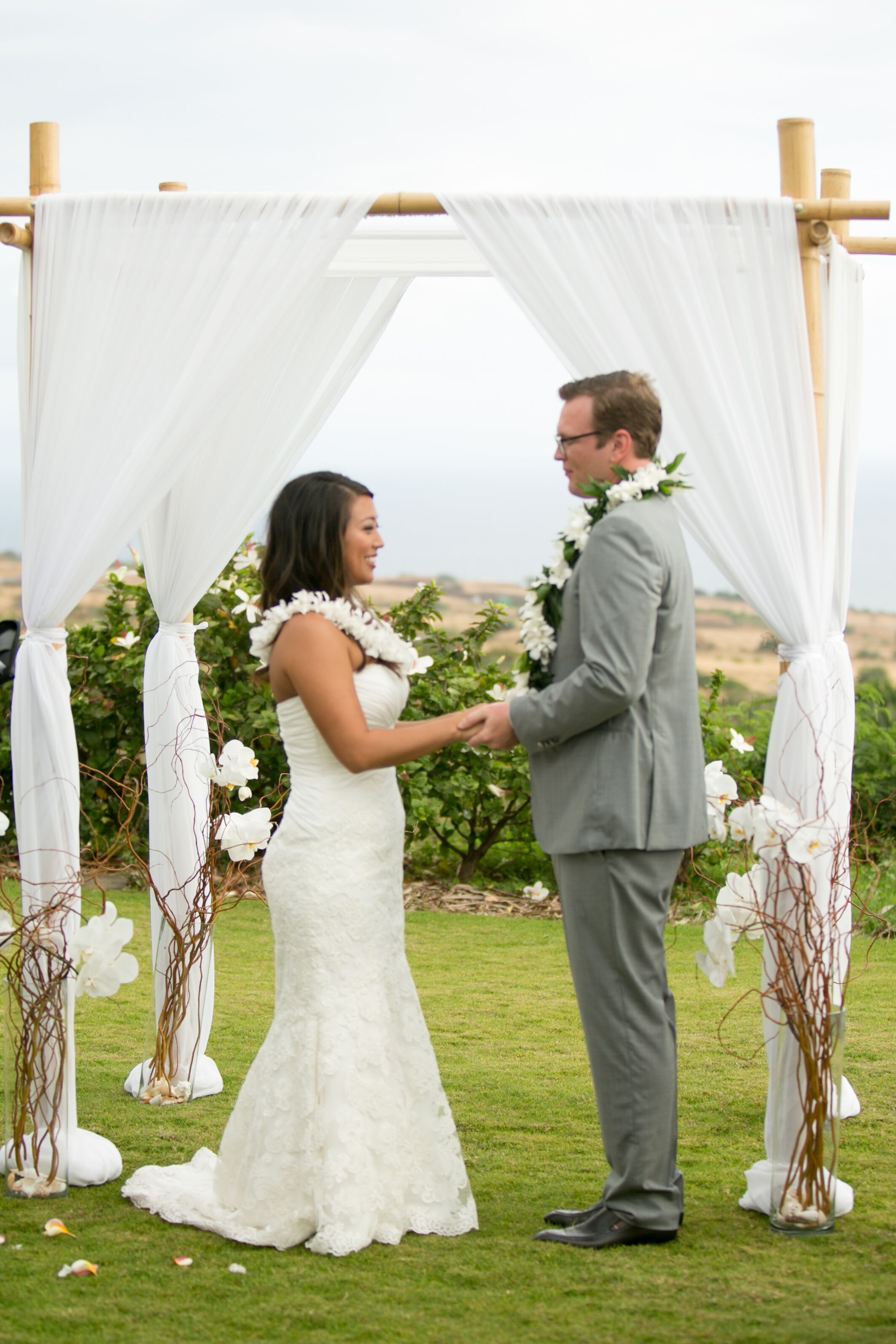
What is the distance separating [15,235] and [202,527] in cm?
96

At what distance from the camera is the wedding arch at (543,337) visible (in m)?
3.34

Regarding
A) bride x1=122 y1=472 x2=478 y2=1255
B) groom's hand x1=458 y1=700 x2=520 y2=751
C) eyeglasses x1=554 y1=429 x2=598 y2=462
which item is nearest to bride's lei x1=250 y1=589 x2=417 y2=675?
bride x1=122 y1=472 x2=478 y2=1255

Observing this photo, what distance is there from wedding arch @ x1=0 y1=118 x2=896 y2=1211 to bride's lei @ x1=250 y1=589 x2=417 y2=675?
63 cm

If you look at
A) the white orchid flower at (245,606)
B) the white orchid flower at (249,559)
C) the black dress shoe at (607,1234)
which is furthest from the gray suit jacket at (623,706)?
the white orchid flower at (249,559)

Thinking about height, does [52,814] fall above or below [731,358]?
below

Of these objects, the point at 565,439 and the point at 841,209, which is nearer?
the point at 565,439

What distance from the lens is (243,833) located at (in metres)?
4.14

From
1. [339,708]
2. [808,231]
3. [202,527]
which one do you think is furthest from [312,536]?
[808,231]

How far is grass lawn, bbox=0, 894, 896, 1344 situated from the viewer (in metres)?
2.66

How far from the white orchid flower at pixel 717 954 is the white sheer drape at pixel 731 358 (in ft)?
0.77

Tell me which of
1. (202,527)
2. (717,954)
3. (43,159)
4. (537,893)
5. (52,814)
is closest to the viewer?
(717,954)

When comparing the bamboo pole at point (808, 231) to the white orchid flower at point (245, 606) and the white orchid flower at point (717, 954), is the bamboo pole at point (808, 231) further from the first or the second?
the white orchid flower at point (245, 606)

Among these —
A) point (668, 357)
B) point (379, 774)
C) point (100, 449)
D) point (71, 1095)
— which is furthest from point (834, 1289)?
point (100, 449)

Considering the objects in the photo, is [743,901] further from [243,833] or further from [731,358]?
[243,833]
